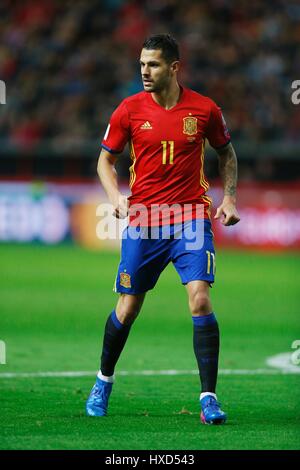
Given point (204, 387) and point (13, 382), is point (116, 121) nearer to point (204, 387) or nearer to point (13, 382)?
point (204, 387)

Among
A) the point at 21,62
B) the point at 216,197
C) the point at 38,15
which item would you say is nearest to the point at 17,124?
the point at 21,62

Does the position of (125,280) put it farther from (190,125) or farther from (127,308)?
(190,125)

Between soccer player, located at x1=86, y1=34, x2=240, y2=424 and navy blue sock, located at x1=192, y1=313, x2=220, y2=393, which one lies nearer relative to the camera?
navy blue sock, located at x1=192, y1=313, x2=220, y2=393

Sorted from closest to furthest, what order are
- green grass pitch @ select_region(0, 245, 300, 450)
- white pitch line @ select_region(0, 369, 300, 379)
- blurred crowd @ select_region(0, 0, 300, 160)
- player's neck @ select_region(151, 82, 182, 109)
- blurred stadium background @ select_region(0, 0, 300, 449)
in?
green grass pitch @ select_region(0, 245, 300, 450) → player's neck @ select_region(151, 82, 182, 109) → white pitch line @ select_region(0, 369, 300, 379) → blurred stadium background @ select_region(0, 0, 300, 449) → blurred crowd @ select_region(0, 0, 300, 160)

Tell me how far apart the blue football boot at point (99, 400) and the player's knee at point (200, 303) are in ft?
2.75

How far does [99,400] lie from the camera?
670 centimetres

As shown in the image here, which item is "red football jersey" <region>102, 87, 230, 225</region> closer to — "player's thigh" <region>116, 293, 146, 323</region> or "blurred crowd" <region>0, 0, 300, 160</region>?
"player's thigh" <region>116, 293, 146, 323</region>

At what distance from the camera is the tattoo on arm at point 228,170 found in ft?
22.9

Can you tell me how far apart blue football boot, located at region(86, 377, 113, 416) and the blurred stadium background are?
27.1 feet

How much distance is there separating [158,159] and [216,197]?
1410 centimetres

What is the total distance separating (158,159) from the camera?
6770mm

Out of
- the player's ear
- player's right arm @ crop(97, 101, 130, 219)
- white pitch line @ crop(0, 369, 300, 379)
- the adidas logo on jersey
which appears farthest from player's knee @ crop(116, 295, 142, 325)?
white pitch line @ crop(0, 369, 300, 379)

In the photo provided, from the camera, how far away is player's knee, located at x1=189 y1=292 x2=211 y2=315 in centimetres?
647

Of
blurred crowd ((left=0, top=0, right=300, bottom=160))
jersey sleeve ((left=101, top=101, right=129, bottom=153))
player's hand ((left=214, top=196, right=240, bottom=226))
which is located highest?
blurred crowd ((left=0, top=0, right=300, bottom=160))
